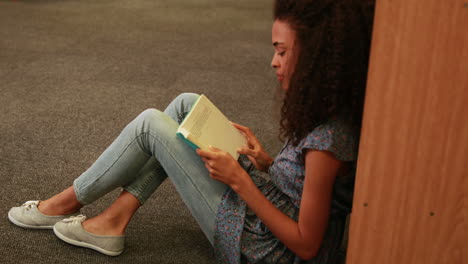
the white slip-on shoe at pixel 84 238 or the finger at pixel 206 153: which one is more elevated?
the finger at pixel 206 153

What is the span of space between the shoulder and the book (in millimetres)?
229

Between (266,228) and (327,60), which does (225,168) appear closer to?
(266,228)

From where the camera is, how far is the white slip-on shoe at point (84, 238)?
4.57 ft

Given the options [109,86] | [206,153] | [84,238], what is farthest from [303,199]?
[109,86]

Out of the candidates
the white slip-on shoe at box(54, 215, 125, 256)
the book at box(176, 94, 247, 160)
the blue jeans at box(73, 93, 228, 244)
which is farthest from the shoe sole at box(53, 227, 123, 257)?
the book at box(176, 94, 247, 160)

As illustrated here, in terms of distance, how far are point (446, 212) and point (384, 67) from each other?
0.25 meters

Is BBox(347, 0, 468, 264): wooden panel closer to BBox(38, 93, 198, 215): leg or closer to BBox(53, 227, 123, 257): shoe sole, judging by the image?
BBox(38, 93, 198, 215): leg

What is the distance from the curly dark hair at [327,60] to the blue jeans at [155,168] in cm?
27

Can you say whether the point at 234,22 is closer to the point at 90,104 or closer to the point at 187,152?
the point at 90,104

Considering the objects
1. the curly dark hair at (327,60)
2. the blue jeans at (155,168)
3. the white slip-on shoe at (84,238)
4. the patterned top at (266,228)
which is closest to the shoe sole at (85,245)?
the white slip-on shoe at (84,238)

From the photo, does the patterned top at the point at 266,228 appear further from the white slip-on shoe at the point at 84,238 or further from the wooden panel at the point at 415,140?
the white slip-on shoe at the point at 84,238

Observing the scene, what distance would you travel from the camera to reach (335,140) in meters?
0.97

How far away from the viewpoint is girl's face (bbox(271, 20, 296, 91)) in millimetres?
1027

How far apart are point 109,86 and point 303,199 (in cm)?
182
